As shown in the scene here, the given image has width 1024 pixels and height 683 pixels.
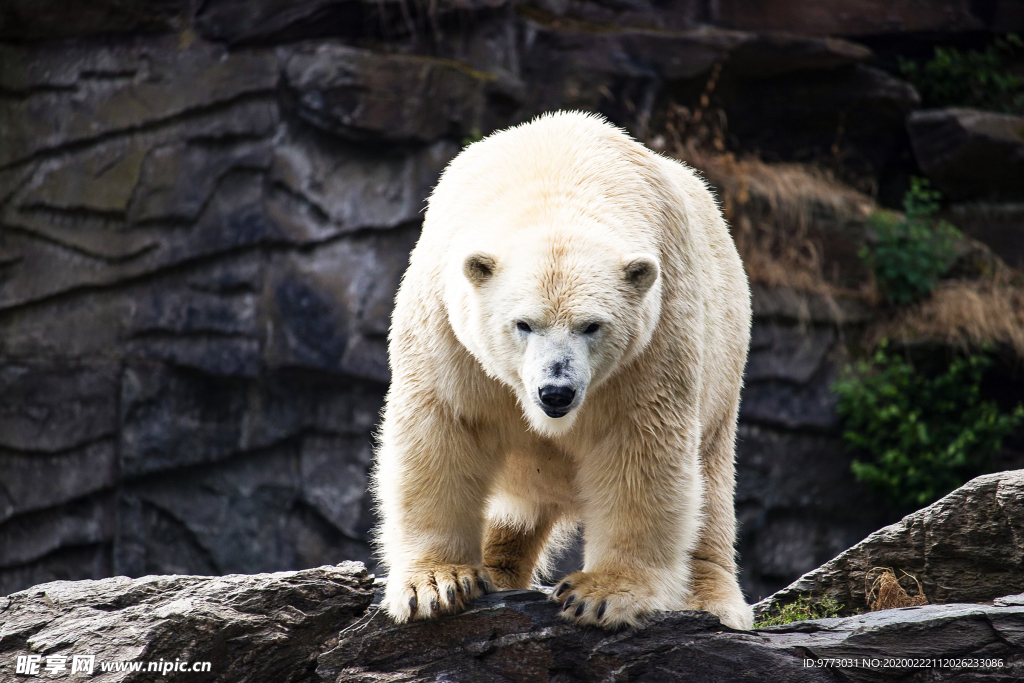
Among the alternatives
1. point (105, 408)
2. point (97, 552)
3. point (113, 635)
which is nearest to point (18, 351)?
point (105, 408)

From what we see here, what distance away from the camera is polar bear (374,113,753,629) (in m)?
3.12

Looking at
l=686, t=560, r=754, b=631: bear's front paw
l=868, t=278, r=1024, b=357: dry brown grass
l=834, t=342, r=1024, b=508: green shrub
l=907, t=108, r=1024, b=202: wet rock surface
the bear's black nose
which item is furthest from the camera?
l=907, t=108, r=1024, b=202: wet rock surface

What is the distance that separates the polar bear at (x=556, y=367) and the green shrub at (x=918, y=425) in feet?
16.3

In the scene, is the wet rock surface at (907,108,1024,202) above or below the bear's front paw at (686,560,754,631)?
above

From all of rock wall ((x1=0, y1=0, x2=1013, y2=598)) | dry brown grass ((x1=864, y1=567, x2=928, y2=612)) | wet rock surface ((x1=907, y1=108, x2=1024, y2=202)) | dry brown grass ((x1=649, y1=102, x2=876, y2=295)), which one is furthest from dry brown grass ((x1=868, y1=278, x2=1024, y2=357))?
dry brown grass ((x1=864, y1=567, x2=928, y2=612))

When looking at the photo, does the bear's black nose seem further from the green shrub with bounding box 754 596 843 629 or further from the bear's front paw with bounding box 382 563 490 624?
the green shrub with bounding box 754 596 843 629

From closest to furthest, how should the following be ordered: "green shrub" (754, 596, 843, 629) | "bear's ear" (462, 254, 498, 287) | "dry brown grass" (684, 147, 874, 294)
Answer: "bear's ear" (462, 254, 498, 287) → "green shrub" (754, 596, 843, 629) → "dry brown grass" (684, 147, 874, 294)

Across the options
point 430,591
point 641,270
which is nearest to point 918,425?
point 641,270

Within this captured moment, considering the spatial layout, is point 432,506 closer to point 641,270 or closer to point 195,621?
point 195,621

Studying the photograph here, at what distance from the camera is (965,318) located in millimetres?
8219

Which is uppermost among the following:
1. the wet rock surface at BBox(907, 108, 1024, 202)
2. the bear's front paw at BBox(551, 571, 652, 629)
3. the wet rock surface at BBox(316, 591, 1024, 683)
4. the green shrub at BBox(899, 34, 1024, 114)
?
the green shrub at BBox(899, 34, 1024, 114)

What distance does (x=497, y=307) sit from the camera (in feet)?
10.3

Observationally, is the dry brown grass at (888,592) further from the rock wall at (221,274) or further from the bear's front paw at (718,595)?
the rock wall at (221,274)

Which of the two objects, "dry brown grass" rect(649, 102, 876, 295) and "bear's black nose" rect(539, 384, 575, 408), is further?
"dry brown grass" rect(649, 102, 876, 295)
